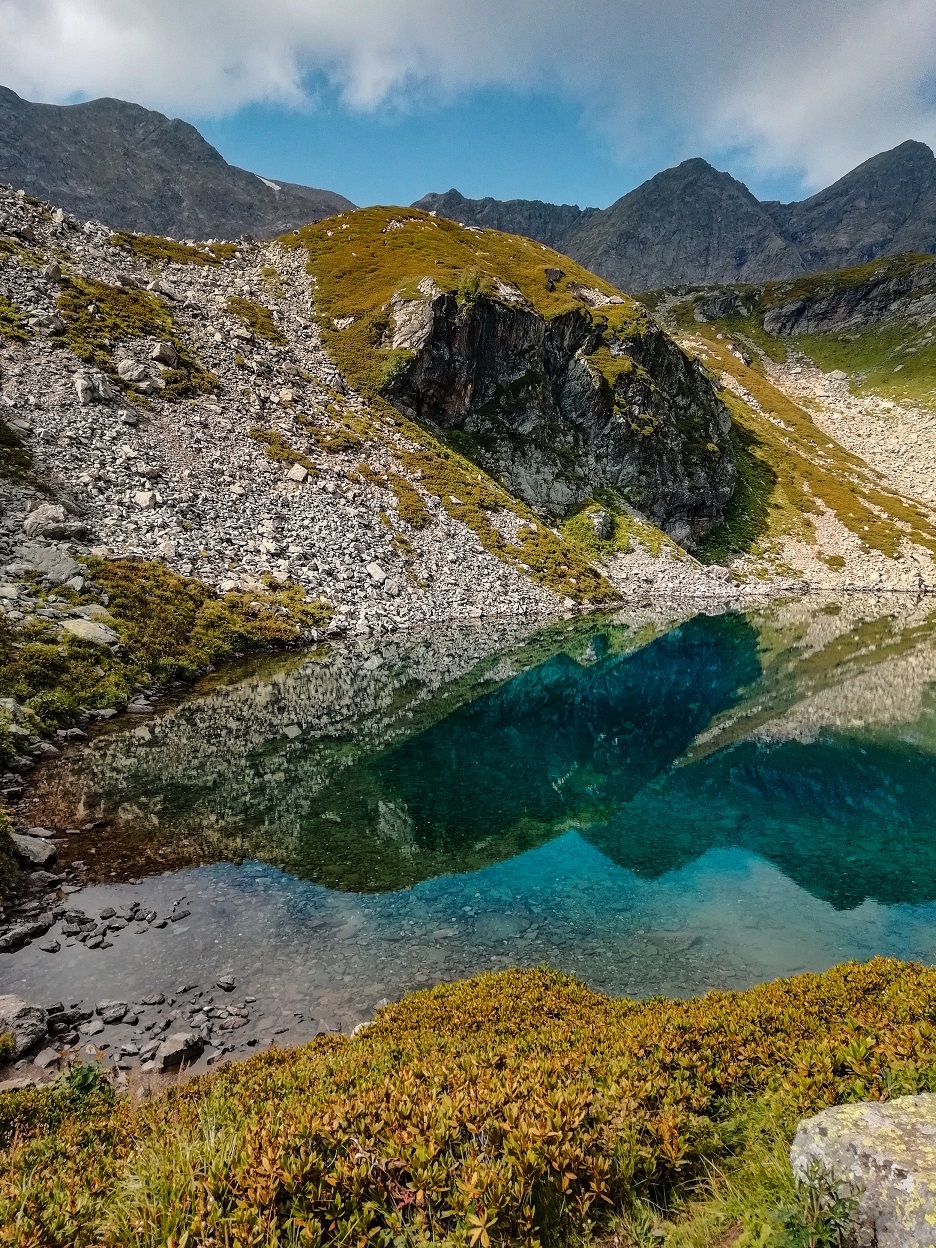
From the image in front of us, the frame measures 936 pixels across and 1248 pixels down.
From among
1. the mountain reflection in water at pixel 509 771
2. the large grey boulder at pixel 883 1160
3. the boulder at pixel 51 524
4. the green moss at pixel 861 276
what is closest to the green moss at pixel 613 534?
the mountain reflection in water at pixel 509 771

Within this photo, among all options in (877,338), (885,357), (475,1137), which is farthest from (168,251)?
(877,338)

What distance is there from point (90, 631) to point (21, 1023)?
77.7 feet

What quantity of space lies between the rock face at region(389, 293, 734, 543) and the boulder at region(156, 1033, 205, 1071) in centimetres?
7472

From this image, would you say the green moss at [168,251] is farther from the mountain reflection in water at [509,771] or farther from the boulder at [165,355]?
the mountain reflection in water at [509,771]

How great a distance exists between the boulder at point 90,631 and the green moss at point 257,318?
→ 54046 millimetres

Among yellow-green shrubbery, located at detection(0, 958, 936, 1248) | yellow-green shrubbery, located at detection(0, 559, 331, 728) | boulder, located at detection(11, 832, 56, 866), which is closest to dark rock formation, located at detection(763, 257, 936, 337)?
yellow-green shrubbery, located at detection(0, 559, 331, 728)

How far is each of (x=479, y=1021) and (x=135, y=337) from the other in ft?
225

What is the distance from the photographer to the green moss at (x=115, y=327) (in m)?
54.8

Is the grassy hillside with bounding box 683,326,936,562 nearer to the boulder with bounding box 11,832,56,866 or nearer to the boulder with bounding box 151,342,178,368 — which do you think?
the boulder with bounding box 151,342,178,368

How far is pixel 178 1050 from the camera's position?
10.5 metres

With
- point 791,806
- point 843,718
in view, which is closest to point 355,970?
point 791,806

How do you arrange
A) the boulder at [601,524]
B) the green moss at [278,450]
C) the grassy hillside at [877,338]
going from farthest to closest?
1. the grassy hillside at [877,338]
2. the boulder at [601,524]
3. the green moss at [278,450]

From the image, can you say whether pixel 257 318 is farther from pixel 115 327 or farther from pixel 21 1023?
pixel 21 1023

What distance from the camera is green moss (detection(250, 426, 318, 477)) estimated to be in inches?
2285
